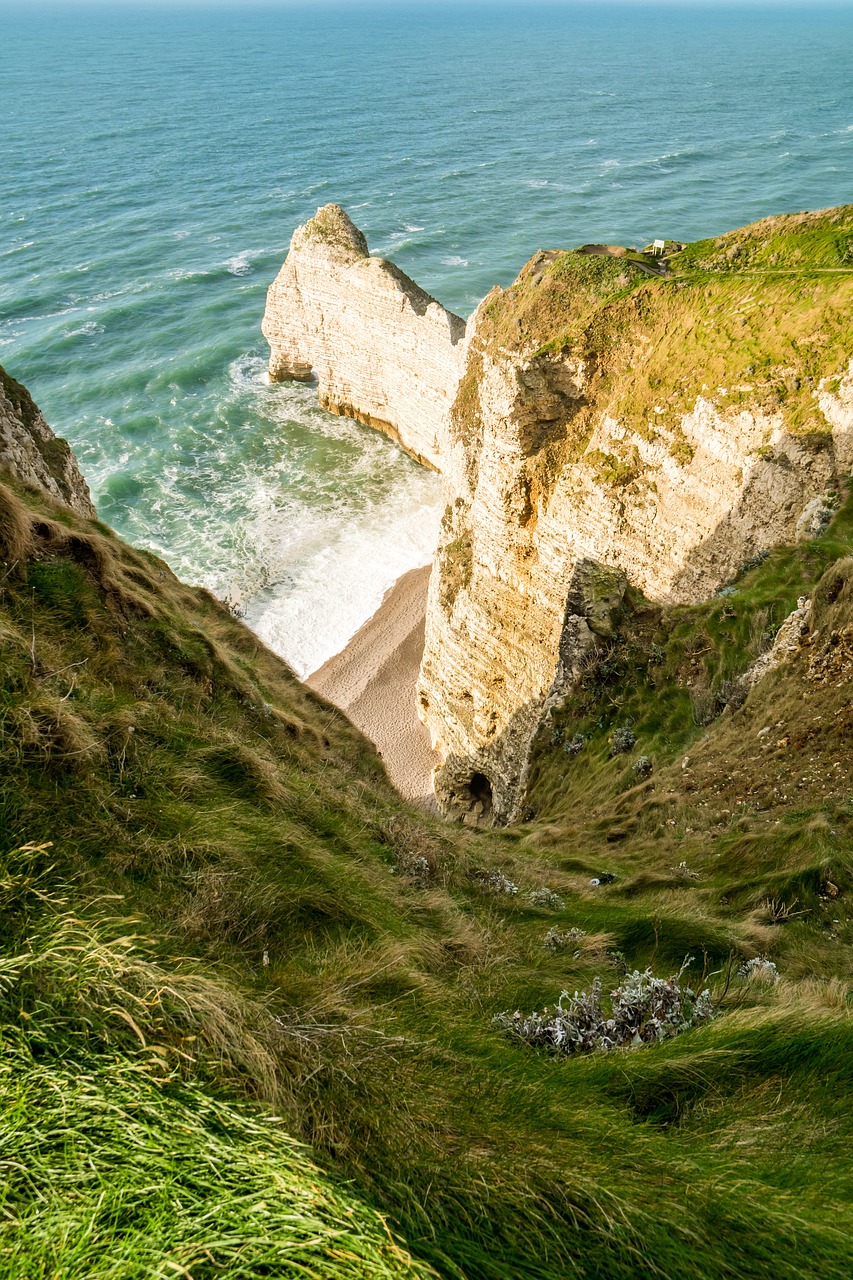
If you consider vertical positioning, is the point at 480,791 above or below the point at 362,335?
below

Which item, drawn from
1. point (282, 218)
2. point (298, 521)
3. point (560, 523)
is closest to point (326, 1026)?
point (560, 523)

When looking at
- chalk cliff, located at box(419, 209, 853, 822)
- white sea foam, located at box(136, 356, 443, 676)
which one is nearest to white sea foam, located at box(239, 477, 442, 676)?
white sea foam, located at box(136, 356, 443, 676)

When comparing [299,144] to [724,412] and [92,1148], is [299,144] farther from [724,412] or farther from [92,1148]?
[92,1148]

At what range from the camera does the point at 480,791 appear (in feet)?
74.4

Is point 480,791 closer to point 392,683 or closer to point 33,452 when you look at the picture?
point 392,683

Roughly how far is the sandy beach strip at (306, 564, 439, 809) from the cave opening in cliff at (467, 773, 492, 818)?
6.54 feet

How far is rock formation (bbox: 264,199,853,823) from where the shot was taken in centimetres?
1491

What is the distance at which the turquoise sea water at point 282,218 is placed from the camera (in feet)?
120

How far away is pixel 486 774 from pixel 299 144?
301 feet

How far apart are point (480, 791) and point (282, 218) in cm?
6119

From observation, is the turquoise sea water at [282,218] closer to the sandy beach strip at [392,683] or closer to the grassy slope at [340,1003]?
the sandy beach strip at [392,683]

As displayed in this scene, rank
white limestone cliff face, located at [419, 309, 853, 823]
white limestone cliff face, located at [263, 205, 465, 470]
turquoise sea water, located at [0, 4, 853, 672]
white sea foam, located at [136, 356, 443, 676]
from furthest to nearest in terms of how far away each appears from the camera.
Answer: white limestone cliff face, located at [263, 205, 465, 470] < turquoise sea water, located at [0, 4, 853, 672] < white sea foam, located at [136, 356, 443, 676] < white limestone cliff face, located at [419, 309, 853, 823]

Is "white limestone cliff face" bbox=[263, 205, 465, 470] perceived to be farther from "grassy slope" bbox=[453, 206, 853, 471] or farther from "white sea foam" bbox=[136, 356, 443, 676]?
"grassy slope" bbox=[453, 206, 853, 471]

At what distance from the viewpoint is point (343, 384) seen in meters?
43.7
